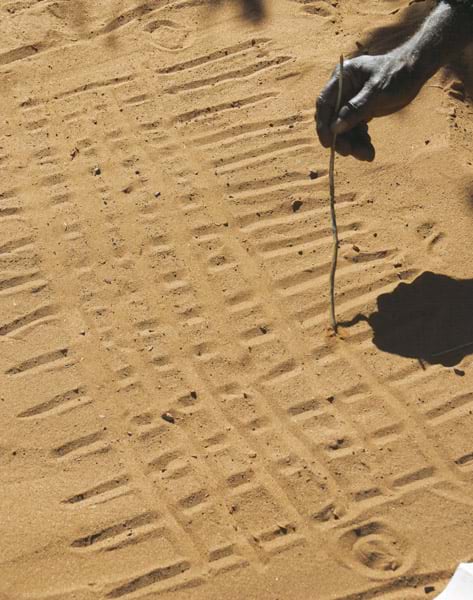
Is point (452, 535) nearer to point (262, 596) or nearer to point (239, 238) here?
point (262, 596)

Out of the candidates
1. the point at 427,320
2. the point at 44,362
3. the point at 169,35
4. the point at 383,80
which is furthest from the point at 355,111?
the point at 169,35

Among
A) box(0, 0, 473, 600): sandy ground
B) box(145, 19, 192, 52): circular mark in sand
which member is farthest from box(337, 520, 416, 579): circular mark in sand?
box(145, 19, 192, 52): circular mark in sand

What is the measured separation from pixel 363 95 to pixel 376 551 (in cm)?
201

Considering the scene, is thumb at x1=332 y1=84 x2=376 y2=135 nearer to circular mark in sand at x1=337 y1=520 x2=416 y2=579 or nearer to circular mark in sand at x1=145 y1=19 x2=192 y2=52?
circular mark in sand at x1=337 y1=520 x2=416 y2=579

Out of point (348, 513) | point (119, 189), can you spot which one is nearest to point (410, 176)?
point (119, 189)

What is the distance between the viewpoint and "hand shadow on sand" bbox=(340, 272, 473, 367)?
459 cm

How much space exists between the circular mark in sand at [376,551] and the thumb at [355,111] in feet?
5.73

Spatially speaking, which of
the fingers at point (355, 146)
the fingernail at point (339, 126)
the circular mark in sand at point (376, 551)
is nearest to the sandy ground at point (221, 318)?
the circular mark in sand at point (376, 551)

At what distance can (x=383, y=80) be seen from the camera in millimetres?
4340

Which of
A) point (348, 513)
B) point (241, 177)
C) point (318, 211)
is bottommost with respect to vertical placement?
point (348, 513)

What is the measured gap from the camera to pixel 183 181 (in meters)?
5.28

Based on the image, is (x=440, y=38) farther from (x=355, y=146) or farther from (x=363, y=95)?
(x=355, y=146)

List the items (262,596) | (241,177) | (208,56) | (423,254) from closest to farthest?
(262,596) → (423,254) → (241,177) → (208,56)

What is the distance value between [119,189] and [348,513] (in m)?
2.24
